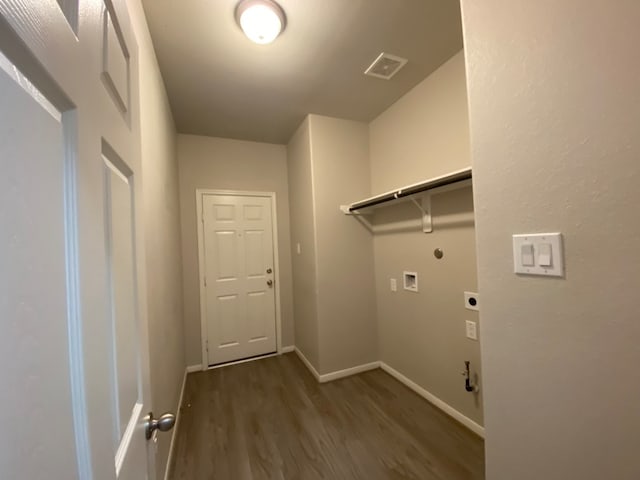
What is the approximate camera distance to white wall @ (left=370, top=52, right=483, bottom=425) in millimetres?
1857

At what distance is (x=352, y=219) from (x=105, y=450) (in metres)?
2.42

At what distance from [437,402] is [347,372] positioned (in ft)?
2.77

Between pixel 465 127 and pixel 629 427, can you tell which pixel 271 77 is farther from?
pixel 629 427

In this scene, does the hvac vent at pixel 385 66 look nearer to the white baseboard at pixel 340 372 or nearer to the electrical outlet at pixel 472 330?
the electrical outlet at pixel 472 330

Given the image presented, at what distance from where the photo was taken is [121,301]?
0.61 meters

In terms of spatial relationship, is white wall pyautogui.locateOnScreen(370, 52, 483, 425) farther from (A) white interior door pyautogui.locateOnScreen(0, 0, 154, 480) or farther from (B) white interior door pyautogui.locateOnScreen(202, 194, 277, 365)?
(A) white interior door pyautogui.locateOnScreen(0, 0, 154, 480)

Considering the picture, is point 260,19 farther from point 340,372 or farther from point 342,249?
point 340,372

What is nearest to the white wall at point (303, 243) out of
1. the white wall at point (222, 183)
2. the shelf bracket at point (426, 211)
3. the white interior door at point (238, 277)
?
the white wall at point (222, 183)

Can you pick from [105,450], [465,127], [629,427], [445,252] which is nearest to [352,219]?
[445,252]

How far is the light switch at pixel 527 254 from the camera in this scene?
77 centimetres

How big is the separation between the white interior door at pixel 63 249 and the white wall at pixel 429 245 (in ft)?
6.28

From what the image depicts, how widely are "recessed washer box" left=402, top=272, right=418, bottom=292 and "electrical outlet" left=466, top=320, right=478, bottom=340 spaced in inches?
20.2

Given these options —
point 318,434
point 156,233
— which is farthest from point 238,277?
point 318,434

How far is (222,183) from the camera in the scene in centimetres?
304
